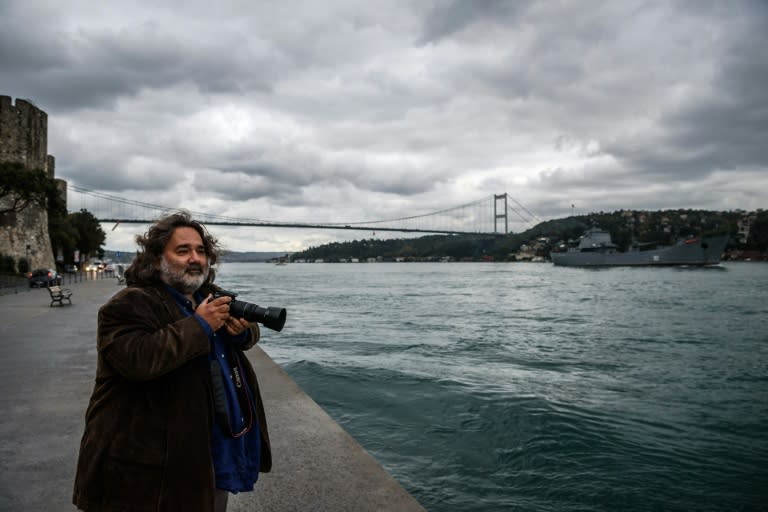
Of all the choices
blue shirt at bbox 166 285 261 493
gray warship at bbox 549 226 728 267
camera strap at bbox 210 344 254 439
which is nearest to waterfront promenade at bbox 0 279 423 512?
blue shirt at bbox 166 285 261 493

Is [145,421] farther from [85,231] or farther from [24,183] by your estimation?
[85,231]

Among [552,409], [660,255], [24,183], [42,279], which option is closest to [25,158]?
[24,183]

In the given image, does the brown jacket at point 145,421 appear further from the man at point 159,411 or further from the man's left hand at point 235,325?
the man's left hand at point 235,325

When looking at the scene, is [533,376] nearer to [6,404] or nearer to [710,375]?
[710,375]

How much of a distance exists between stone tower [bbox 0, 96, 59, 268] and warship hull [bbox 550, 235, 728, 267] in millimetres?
65060

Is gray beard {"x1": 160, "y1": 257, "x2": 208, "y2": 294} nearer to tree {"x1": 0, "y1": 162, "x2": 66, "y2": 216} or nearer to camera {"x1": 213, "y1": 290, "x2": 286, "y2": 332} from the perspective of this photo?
camera {"x1": 213, "y1": 290, "x2": 286, "y2": 332}

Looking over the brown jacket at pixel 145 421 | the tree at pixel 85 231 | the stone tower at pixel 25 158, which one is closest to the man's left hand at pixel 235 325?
the brown jacket at pixel 145 421

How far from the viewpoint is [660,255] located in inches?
2699

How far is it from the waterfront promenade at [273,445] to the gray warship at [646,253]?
70871mm

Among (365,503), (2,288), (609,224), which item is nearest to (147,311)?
(365,503)

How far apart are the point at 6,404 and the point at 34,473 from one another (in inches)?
65.8

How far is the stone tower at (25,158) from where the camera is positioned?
28.0 meters

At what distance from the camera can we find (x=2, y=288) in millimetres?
20234

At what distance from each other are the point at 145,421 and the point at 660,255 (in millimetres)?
77344
